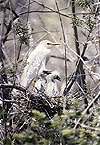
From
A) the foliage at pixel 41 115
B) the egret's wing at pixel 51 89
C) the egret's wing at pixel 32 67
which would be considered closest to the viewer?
the foliage at pixel 41 115

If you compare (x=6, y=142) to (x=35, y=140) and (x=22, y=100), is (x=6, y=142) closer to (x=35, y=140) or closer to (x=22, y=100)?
(x=35, y=140)

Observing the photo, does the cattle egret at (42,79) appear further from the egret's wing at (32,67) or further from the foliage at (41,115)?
the foliage at (41,115)

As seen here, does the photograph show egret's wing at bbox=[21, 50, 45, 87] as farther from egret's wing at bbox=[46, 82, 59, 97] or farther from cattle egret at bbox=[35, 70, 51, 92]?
egret's wing at bbox=[46, 82, 59, 97]

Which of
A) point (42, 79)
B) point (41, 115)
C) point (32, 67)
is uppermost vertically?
point (32, 67)

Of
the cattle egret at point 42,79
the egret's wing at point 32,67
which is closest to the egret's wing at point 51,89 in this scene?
the cattle egret at point 42,79

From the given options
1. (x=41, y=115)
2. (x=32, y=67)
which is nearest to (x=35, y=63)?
(x=32, y=67)

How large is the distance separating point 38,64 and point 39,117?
1.26 m

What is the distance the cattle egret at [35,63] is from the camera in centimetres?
192

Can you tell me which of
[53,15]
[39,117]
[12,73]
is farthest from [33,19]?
[39,117]

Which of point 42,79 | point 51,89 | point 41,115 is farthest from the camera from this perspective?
point 51,89

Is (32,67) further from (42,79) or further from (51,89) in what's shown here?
(51,89)

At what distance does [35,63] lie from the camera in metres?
2.03

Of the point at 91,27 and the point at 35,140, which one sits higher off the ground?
the point at 91,27

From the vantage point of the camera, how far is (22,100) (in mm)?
1356
